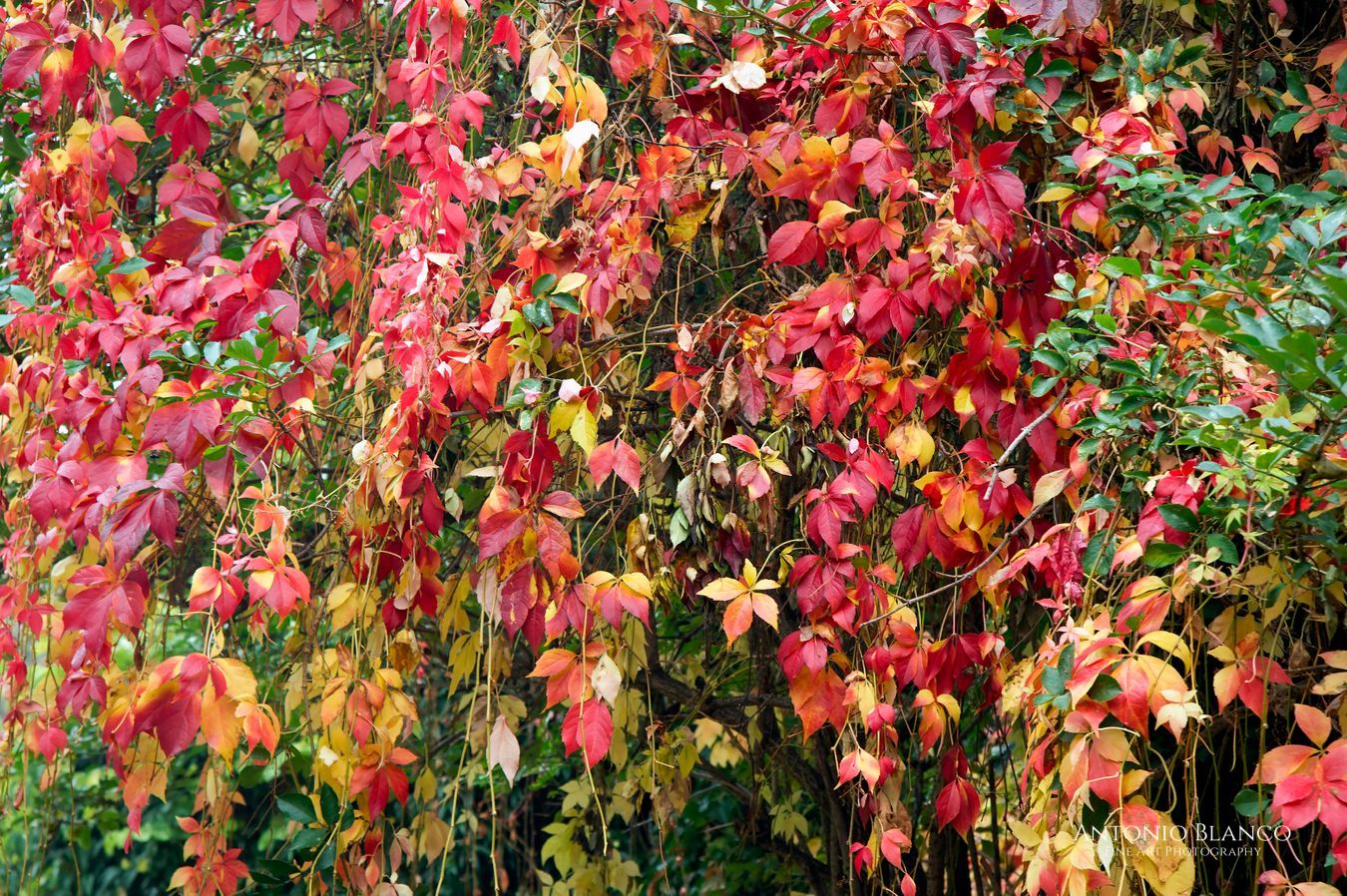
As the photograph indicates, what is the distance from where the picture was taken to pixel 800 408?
1695mm

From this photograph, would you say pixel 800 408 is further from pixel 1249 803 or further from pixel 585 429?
pixel 1249 803

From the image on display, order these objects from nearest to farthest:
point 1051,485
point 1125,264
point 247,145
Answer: point 1125,264 → point 1051,485 → point 247,145

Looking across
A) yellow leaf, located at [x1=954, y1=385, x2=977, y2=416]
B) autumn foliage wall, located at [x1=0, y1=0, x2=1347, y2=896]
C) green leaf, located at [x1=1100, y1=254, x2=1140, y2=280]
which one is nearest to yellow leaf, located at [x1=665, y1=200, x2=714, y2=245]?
autumn foliage wall, located at [x1=0, y1=0, x2=1347, y2=896]

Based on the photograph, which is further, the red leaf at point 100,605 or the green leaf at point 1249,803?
the red leaf at point 100,605

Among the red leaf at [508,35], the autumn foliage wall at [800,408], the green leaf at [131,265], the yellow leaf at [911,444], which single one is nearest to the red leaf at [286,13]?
the autumn foliage wall at [800,408]

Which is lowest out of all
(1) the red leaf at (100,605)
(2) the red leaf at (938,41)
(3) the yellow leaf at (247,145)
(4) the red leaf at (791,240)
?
(1) the red leaf at (100,605)

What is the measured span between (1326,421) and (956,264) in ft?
A: 1.47

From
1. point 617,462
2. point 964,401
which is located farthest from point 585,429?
point 964,401

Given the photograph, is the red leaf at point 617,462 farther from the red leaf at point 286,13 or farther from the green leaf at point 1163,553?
the red leaf at point 286,13

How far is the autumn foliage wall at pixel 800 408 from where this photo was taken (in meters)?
1.25

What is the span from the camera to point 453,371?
1482 millimetres

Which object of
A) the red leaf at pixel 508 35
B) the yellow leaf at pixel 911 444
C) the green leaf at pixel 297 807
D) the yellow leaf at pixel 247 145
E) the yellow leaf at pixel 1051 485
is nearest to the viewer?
the yellow leaf at pixel 1051 485

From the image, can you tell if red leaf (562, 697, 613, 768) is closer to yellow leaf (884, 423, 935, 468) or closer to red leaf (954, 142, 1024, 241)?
yellow leaf (884, 423, 935, 468)

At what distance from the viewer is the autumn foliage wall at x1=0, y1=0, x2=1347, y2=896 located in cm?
125
